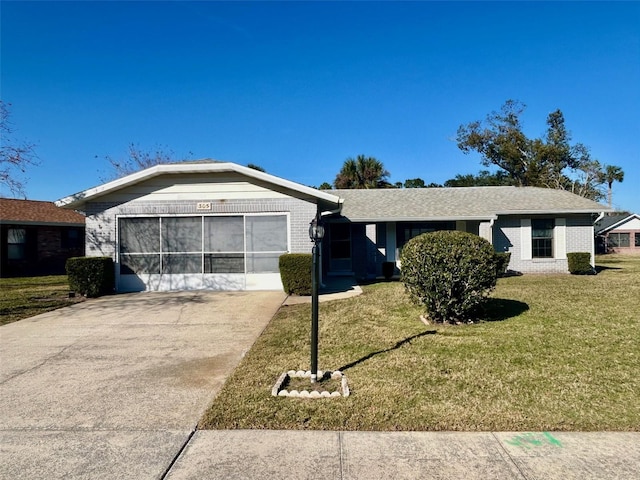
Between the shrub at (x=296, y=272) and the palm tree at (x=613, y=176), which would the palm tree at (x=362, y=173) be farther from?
the palm tree at (x=613, y=176)

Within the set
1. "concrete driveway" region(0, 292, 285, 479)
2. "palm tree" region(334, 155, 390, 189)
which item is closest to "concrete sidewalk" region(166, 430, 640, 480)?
"concrete driveway" region(0, 292, 285, 479)

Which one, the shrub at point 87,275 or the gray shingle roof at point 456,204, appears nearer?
the shrub at point 87,275

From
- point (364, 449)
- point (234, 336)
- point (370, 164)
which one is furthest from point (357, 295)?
point (370, 164)

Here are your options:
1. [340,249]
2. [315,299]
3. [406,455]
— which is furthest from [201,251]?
[406,455]

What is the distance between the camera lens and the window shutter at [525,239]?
16516 mm

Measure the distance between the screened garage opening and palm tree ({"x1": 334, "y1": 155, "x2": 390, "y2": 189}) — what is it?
20.2 m

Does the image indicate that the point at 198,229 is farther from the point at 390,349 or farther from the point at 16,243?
the point at 16,243

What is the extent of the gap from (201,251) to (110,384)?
8.14 meters

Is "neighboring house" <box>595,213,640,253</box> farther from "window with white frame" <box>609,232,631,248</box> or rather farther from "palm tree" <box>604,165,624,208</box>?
"palm tree" <box>604,165,624,208</box>

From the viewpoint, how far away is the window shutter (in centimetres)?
1652

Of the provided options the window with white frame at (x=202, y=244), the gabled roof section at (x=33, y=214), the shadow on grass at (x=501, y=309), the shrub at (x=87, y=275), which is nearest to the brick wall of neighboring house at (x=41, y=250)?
the gabled roof section at (x=33, y=214)

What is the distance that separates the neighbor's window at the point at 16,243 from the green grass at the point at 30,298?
353cm

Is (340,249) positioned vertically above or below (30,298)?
above

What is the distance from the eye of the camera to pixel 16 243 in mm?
19297
